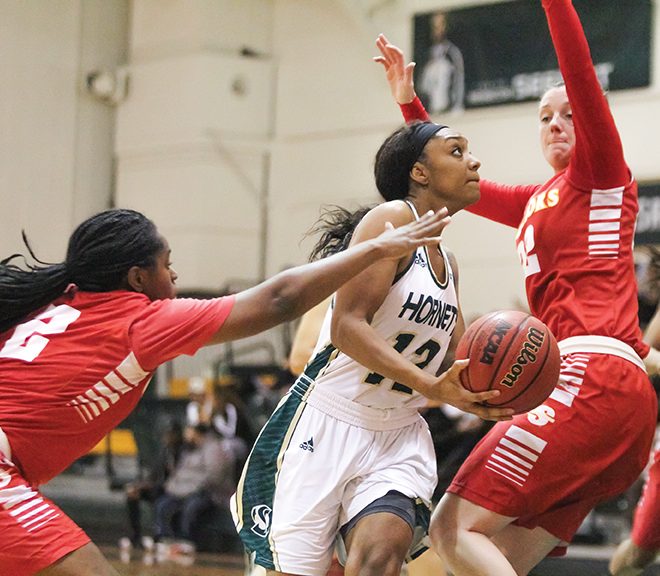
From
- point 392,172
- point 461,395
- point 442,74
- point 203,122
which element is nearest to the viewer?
point 461,395

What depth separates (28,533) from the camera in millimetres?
3381

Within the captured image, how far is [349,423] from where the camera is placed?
391 cm

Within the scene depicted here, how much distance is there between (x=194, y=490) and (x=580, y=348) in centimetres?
753

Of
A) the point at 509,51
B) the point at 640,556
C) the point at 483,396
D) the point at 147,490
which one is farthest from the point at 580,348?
the point at 509,51

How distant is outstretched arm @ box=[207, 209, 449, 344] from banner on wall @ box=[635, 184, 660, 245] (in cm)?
913

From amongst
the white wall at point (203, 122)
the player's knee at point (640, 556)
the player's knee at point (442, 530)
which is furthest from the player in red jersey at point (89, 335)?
the white wall at point (203, 122)

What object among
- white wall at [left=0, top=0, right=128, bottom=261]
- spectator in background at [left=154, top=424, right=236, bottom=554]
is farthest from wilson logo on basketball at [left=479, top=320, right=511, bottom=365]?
white wall at [left=0, top=0, right=128, bottom=261]

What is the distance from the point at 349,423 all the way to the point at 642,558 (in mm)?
1826

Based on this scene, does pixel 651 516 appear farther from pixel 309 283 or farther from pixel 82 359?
pixel 82 359

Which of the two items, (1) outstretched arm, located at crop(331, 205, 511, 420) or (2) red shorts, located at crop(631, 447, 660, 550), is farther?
(2) red shorts, located at crop(631, 447, 660, 550)

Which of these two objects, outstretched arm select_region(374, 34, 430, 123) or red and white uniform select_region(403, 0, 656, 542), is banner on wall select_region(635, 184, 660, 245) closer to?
outstretched arm select_region(374, 34, 430, 123)

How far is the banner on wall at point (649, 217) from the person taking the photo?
477 inches

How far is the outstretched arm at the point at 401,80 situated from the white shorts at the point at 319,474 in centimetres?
146

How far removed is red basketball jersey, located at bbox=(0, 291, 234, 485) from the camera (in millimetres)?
3465
